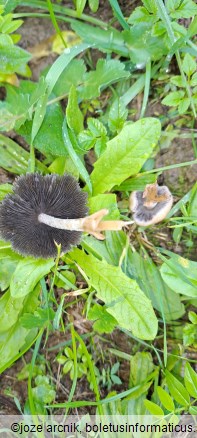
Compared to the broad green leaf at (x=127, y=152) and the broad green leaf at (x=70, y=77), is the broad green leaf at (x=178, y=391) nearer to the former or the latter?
the broad green leaf at (x=127, y=152)

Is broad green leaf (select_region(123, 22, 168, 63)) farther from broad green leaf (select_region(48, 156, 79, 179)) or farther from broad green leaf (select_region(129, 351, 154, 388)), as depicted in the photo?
broad green leaf (select_region(129, 351, 154, 388))

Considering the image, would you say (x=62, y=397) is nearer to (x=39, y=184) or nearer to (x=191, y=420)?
(x=191, y=420)

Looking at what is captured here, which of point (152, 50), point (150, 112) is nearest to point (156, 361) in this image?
point (150, 112)

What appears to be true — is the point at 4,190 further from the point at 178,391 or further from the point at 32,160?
the point at 178,391

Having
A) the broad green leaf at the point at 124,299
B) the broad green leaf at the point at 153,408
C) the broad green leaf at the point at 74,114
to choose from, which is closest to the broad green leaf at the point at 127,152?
the broad green leaf at the point at 74,114

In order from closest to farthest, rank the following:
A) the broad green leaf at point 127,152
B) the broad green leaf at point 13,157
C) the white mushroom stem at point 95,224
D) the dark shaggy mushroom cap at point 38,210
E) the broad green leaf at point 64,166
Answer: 1. the white mushroom stem at point 95,224
2. the dark shaggy mushroom cap at point 38,210
3. the broad green leaf at point 127,152
4. the broad green leaf at point 64,166
5. the broad green leaf at point 13,157

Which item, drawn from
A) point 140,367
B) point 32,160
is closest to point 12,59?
point 32,160
